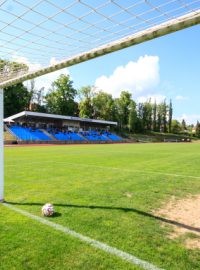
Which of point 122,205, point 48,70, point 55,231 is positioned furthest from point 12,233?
point 48,70

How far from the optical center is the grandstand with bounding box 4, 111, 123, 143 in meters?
41.3

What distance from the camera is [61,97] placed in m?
66.1

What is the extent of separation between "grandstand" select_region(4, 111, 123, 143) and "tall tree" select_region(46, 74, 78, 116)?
9.76 meters

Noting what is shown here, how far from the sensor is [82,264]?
9.72 feet

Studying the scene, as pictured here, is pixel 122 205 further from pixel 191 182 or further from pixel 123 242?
pixel 191 182

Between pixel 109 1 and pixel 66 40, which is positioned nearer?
pixel 109 1

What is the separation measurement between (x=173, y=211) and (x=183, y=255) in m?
1.89

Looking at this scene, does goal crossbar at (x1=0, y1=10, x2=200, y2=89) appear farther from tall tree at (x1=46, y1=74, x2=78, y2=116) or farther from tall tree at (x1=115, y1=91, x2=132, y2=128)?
tall tree at (x1=115, y1=91, x2=132, y2=128)

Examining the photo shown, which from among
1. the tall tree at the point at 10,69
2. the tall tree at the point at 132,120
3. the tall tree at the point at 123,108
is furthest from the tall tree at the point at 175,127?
the tall tree at the point at 10,69

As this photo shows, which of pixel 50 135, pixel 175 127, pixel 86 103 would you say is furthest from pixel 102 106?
pixel 175 127

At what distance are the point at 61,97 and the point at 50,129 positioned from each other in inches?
744

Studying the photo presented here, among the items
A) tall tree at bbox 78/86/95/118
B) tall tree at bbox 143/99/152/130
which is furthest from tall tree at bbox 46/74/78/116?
tall tree at bbox 143/99/152/130

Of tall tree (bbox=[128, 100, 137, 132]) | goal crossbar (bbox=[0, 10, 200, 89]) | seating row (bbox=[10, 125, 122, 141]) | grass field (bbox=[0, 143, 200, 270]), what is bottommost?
grass field (bbox=[0, 143, 200, 270])

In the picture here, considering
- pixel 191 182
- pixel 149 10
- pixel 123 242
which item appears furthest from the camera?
pixel 191 182
